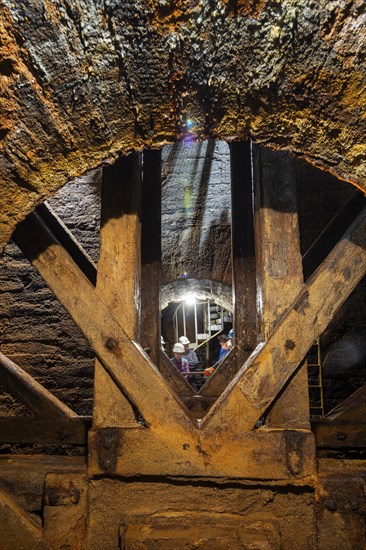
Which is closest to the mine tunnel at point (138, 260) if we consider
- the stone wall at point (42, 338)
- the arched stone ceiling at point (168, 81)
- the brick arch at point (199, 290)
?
the arched stone ceiling at point (168, 81)

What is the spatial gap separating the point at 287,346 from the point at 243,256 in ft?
3.54

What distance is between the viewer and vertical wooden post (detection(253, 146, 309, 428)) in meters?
1.60

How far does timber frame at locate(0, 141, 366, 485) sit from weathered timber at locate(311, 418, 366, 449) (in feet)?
0.06

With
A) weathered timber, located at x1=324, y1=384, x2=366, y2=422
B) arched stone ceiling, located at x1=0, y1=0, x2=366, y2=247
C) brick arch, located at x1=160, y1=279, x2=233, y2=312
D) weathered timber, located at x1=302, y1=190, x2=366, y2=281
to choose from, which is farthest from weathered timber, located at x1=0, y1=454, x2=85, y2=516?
brick arch, located at x1=160, y1=279, x2=233, y2=312

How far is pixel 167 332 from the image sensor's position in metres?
16.7

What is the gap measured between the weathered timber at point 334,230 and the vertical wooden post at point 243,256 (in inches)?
15.7

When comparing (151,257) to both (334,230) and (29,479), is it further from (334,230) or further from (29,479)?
(29,479)

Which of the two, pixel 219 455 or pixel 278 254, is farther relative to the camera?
pixel 278 254

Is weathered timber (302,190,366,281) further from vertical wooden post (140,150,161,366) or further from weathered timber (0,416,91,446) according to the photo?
weathered timber (0,416,91,446)

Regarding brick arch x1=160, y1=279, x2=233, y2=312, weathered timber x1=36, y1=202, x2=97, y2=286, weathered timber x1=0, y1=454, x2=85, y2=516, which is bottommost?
weathered timber x1=0, y1=454, x2=85, y2=516

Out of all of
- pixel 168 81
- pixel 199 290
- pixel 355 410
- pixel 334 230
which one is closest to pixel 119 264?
pixel 168 81

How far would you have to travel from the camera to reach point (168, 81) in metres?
1.22

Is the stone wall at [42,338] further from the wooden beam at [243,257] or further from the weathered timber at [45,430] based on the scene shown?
the wooden beam at [243,257]

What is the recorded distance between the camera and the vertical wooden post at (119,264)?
5.43 feet
